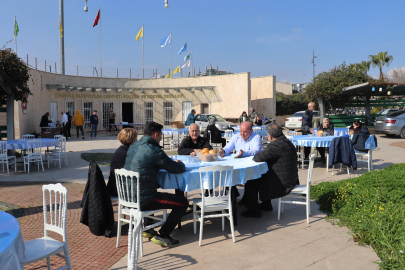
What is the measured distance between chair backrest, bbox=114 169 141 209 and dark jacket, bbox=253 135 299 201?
5.73 feet

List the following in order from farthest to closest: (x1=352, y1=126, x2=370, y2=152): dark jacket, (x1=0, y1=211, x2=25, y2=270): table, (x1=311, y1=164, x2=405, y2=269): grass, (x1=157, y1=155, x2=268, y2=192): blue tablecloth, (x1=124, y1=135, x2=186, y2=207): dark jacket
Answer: (x1=352, y1=126, x2=370, y2=152): dark jacket → (x1=157, y1=155, x2=268, y2=192): blue tablecloth → (x1=124, y1=135, x2=186, y2=207): dark jacket → (x1=311, y1=164, x2=405, y2=269): grass → (x1=0, y1=211, x2=25, y2=270): table

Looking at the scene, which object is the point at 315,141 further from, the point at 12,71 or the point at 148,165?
the point at 12,71

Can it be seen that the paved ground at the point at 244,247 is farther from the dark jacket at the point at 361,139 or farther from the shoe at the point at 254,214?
the dark jacket at the point at 361,139

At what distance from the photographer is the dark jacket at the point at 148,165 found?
11.9 ft

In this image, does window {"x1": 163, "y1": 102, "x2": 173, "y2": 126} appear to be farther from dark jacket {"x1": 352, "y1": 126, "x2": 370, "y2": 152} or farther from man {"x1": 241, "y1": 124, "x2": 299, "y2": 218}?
man {"x1": 241, "y1": 124, "x2": 299, "y2": 218}

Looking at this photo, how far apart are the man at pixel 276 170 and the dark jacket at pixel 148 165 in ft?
4.84

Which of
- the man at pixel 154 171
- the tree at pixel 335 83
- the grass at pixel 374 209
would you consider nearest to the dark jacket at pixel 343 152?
the grass at pixel 374 209

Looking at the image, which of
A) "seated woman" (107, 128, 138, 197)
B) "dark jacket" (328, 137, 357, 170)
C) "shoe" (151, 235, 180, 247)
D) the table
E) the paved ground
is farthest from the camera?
"dark jacket" (328, 137, 357, 170)

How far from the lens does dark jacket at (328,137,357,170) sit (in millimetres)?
7102

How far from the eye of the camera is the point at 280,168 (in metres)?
4.55

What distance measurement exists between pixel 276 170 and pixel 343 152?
10.8 ft

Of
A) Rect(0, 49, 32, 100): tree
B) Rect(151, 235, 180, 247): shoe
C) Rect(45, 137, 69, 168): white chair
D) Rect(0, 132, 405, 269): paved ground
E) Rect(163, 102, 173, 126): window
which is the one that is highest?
Rect(0, 49, 32, 100): tree

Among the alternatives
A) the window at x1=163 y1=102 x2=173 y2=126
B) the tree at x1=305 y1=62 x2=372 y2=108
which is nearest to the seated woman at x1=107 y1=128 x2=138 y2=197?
the tree at x1=305 y1=62 x2=372 y2=108

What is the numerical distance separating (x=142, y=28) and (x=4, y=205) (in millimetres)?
23368
